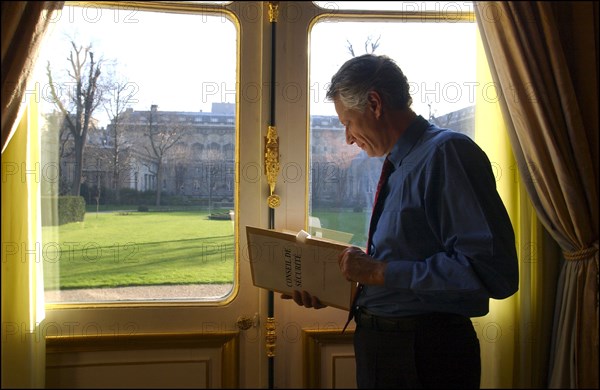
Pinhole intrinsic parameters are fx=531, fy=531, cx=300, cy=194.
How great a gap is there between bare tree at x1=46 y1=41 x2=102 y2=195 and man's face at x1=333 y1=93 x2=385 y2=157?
99 centimetres

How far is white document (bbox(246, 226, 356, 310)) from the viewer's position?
4.83ft

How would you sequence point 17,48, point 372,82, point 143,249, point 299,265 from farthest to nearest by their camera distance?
point 143,249
point 17,48
point 299,265
point 372,82

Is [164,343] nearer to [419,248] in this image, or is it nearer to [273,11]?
[419,248]

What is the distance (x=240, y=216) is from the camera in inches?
79.7

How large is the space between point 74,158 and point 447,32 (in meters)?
1.50

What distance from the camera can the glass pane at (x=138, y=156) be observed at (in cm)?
193

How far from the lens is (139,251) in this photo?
78.5 inches

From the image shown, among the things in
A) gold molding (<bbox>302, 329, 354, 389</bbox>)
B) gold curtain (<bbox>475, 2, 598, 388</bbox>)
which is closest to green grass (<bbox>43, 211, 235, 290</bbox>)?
gold molding (<bbox>302, 329, 354, 389</bbox>)

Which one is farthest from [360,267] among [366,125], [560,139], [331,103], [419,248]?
[560,139]

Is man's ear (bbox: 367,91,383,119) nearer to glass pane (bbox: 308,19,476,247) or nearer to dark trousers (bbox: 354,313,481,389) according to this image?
dark trousers (bbox: 354,313,481,389)

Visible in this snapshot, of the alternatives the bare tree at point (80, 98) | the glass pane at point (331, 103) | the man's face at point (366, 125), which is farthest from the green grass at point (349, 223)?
the bare tree at point (80, 98)

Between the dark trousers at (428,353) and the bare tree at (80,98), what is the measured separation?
4.19 feet

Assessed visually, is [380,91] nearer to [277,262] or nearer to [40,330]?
[277,262]

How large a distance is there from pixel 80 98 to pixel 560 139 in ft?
5.69
